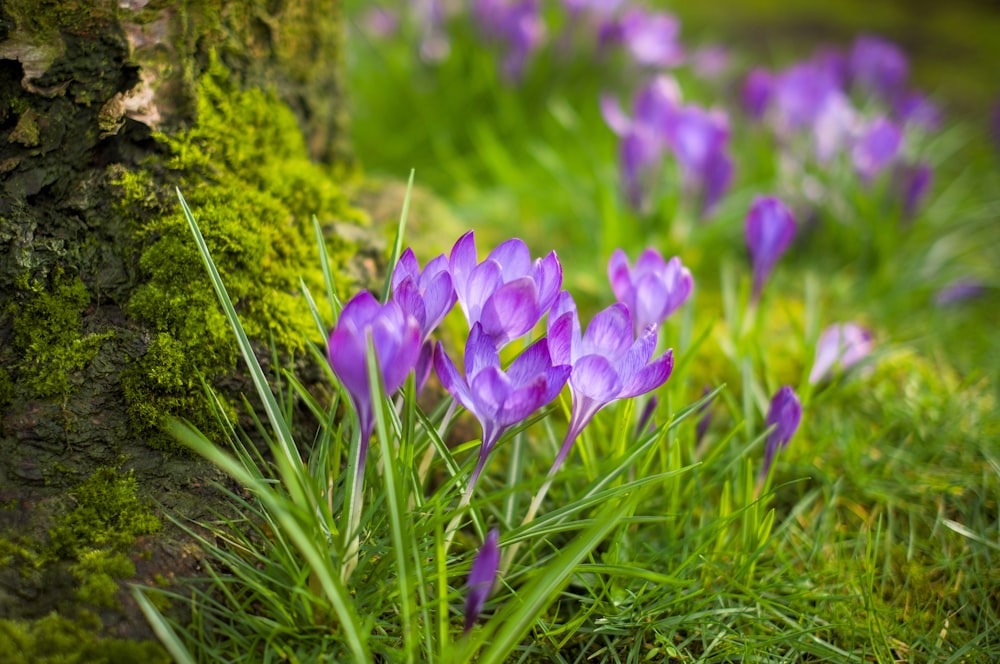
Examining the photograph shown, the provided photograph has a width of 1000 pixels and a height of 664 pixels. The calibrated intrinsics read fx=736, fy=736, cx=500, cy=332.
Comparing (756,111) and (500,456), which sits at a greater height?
(756,111)

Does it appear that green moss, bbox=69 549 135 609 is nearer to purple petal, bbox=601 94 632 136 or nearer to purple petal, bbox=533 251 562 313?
purple petal, bbox=533 251 562 313

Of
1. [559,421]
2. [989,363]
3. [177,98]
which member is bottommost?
[989,363]

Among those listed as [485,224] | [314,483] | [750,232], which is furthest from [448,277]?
[485,224]

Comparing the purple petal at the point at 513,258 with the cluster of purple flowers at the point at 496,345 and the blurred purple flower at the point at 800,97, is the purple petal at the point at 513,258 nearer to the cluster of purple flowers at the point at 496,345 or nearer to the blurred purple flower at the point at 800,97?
the cluster of purple flowers at the point at 496,345

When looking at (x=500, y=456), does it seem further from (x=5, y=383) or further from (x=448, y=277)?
(x=5, y=383)

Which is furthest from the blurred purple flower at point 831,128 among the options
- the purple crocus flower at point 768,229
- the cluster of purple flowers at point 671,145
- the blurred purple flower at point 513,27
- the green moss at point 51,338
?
the green moss at point 51,338

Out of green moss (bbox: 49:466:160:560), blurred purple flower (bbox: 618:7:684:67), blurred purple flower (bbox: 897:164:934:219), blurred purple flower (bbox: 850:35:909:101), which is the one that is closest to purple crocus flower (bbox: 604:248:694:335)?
green moss (bbox: 49:466:160:560)

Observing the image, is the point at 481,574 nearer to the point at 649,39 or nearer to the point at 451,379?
the point at 451,379
